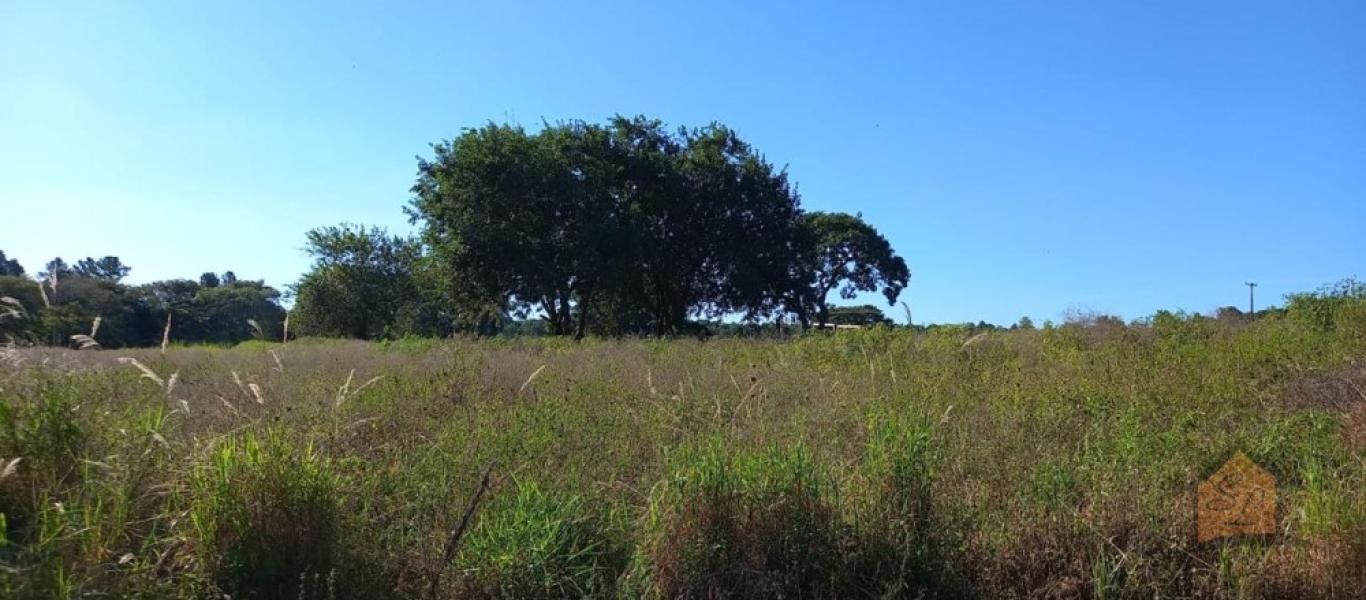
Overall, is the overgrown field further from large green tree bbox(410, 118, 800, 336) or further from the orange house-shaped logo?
large green tree bbox(410, 118, 800, 336)

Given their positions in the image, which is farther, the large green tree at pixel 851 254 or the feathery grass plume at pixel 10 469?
the large green tree at pixel 851 254

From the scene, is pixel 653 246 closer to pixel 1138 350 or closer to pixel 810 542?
pixel 1138 350

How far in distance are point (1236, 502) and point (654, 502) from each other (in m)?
2.83

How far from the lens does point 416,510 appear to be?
351 cm

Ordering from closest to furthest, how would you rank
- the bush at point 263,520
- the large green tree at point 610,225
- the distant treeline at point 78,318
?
the bush at point 263,520
the distant treeline at point 78,318
the large green tree at point 610,225

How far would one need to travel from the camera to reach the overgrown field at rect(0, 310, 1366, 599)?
2775mm

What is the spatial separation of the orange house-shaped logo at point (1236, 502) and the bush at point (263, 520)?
387cm

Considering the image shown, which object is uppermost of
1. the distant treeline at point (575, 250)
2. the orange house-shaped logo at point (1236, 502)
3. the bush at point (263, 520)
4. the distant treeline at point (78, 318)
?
the distant treeline at point (575, 250)

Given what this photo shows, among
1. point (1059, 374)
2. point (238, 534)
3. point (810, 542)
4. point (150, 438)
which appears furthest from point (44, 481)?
point (1059, 374)

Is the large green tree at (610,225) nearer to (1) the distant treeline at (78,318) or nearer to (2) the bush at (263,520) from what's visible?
(1) the distant treeline at (78,318)

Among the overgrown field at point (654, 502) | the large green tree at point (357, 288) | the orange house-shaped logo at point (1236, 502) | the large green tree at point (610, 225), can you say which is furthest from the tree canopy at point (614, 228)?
the orange house-shaped logo at point (1236, 502)

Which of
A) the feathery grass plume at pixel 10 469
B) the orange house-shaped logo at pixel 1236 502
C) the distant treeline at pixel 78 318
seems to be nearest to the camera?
the feathery grass plume at pixel 10 469

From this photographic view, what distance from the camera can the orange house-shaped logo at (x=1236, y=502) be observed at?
10.5 feet

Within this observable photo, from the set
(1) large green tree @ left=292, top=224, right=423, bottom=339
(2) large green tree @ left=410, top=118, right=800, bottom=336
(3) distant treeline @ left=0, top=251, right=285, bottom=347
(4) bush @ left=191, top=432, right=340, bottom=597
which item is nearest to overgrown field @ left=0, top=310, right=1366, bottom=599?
(4) bush @ left=191, top=432, right=340, bottom=597
